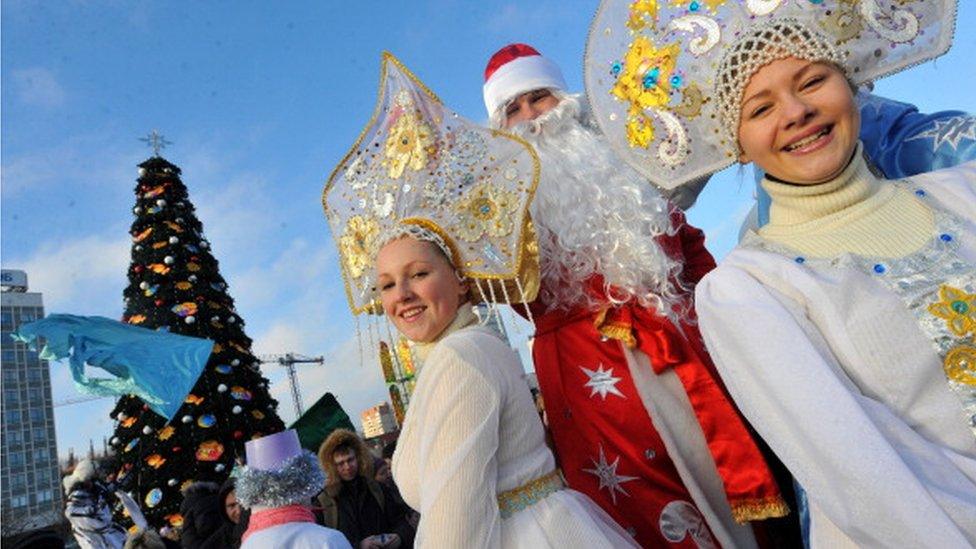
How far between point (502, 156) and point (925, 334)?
169 centimetres

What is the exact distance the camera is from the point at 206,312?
9.56 meters

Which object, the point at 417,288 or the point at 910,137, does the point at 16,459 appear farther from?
the point at 910,137

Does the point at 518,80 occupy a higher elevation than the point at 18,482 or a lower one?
lower

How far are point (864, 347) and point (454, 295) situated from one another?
1448 mm

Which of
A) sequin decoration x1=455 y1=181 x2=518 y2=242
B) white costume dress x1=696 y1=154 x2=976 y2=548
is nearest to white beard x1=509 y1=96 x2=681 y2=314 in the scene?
sequin decoration x1=455 y1=181 x2=518 y2=242

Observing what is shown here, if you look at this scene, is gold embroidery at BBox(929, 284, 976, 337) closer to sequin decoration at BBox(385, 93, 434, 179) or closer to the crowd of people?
the crowd of people

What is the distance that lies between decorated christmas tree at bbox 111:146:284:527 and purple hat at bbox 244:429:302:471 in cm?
445

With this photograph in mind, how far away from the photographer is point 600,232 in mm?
3176

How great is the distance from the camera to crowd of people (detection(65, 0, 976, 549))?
167 centimetres

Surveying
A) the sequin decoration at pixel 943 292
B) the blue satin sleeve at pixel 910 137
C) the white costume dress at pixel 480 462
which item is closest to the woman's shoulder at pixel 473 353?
the white costume dress at pixel 480 462

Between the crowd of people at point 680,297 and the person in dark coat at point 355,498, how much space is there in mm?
1897

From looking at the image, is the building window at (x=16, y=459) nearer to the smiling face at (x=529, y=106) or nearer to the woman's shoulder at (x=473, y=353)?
the smiling face at (x=529, y=106)

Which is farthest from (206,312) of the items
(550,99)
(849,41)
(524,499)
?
(849,41)

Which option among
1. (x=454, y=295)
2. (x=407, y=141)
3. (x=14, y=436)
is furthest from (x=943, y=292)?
(x=14, y=436)
